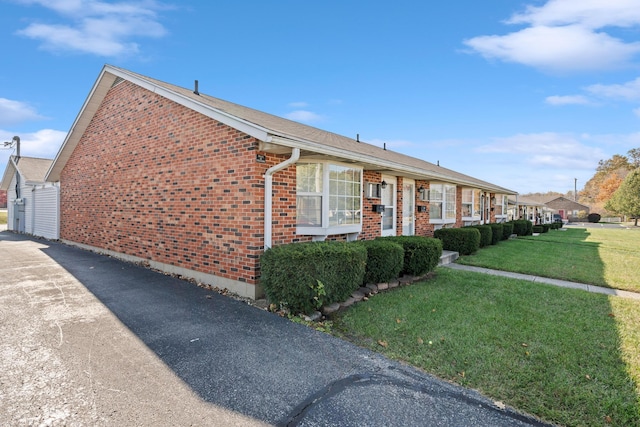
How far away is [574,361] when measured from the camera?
3596mm

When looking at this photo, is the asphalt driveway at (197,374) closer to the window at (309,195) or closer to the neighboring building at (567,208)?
the window at (309,195)

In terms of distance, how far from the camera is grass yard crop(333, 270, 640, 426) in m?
2.92

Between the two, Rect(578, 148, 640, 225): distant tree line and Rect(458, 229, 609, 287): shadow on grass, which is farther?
Rect(578, 148, 640, 225): distant tree line

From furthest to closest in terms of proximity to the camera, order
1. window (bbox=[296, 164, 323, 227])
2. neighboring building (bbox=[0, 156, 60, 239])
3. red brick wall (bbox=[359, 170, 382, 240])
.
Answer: neighboring building (bbox=[0, 156, 60, 239]) → red brick wall (bbox=[359, 170, 382, 240]) → window (bbox=[296, 164, 323, 227])

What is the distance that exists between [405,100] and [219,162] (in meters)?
10.3

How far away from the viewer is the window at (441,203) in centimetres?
1248

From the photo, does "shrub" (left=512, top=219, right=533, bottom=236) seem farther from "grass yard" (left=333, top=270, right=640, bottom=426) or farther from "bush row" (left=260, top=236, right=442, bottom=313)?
"bush row" (left=260, top=236, right=442, bottom=313)

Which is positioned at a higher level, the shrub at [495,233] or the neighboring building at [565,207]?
the neighboring building at [565,207]

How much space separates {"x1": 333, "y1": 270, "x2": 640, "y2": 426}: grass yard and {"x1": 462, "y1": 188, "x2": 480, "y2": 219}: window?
886cm

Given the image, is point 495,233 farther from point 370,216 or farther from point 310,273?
point 310,273

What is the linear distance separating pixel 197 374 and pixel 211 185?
4.12 m

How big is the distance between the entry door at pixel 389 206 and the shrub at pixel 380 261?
9.85ft

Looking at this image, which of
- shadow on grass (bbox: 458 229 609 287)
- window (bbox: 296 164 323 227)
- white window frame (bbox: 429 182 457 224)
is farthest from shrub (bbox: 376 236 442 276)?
white window frame (bbox: 429 182 457 224)

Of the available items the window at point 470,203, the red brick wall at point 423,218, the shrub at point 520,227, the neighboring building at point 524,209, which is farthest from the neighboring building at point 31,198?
the neighboring building at point 524,209
